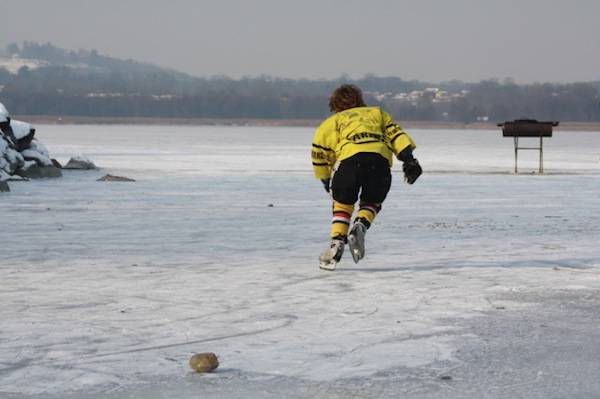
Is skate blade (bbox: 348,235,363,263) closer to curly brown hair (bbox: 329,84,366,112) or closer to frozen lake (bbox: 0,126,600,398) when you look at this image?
frozen lake (bbox: 0,126,600,398)

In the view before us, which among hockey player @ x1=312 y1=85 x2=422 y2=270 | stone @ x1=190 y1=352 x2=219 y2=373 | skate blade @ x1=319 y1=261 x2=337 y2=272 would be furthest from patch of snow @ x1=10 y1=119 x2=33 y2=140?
stone @ x1=190 y1=352 x2=219 y2=373

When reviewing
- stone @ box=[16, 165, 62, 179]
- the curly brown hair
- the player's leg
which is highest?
the curly brown hair

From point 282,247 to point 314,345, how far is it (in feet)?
16.9

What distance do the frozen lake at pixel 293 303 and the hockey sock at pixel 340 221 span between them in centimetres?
32

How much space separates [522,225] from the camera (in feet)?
44.3

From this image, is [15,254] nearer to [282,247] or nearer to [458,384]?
[282,247]

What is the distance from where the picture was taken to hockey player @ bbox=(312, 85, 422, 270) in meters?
9.42

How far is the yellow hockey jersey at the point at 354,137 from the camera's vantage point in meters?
9.43

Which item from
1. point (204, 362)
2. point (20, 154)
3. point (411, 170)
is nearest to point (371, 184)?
point (411, 170)

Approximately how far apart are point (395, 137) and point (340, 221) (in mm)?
829

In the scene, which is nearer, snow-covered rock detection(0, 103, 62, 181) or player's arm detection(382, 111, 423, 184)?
player's arm detection(382, 111, 423, 184)

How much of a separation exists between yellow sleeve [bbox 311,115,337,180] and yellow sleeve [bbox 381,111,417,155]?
1.40 ft

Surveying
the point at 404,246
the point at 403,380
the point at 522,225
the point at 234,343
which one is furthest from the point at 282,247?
the point at 403,380

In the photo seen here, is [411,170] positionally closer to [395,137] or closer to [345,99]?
[395,137]
